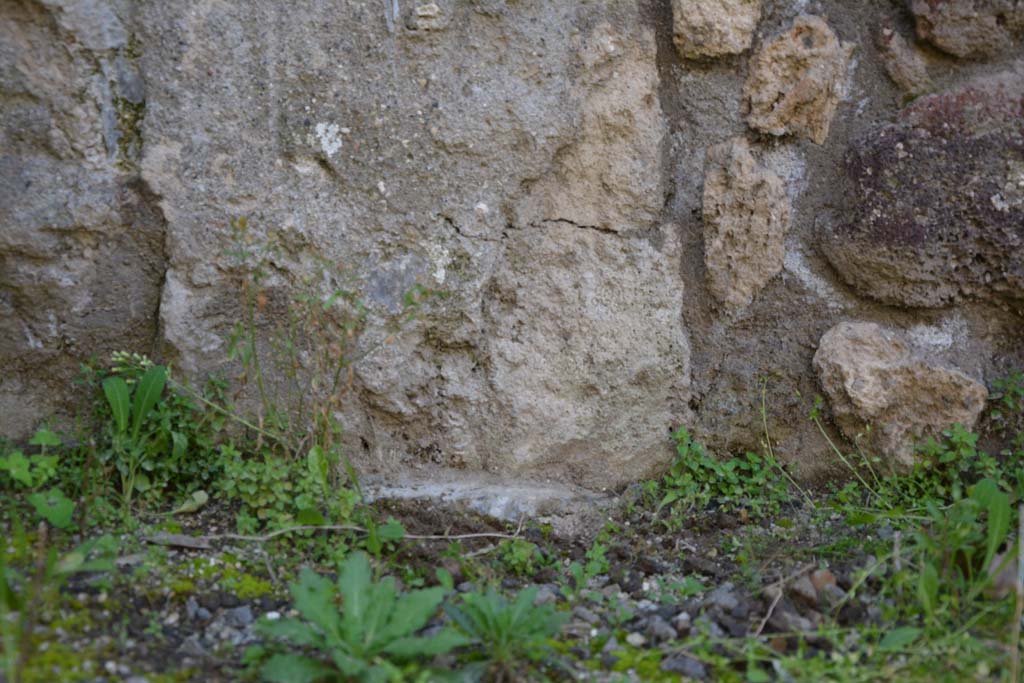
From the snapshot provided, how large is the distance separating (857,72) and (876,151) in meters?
0.19

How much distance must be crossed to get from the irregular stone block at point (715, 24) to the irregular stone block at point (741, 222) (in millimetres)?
208

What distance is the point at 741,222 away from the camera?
2.20 meters

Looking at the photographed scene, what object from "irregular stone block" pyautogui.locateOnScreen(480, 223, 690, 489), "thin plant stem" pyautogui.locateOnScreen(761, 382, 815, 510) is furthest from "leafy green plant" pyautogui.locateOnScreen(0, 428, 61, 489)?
"thin plant stem" pyautogui.locateOnScreen(761, 382, 815, 510)

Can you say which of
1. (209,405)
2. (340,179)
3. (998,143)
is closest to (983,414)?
(998,143)

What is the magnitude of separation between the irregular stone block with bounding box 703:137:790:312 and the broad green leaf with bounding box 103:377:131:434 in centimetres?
129

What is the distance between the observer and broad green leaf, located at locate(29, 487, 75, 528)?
1793mm

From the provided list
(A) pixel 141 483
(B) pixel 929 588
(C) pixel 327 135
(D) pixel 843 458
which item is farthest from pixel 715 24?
(A) pixel 141 483

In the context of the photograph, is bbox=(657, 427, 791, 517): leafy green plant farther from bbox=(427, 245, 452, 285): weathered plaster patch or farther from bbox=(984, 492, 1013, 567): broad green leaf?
bbox=(427, 245, 452, 285): weathered plaster patch

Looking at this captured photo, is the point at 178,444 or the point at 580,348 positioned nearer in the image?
the point at 178,444

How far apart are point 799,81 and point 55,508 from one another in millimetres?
1748

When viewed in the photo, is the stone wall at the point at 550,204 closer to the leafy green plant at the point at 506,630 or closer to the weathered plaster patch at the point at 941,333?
the weathered plaster patch at the point at 941,333

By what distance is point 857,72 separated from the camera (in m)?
2.17

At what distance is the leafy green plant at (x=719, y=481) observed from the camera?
85.9 inches

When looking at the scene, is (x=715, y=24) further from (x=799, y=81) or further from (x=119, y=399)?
(x=119, y=399)
